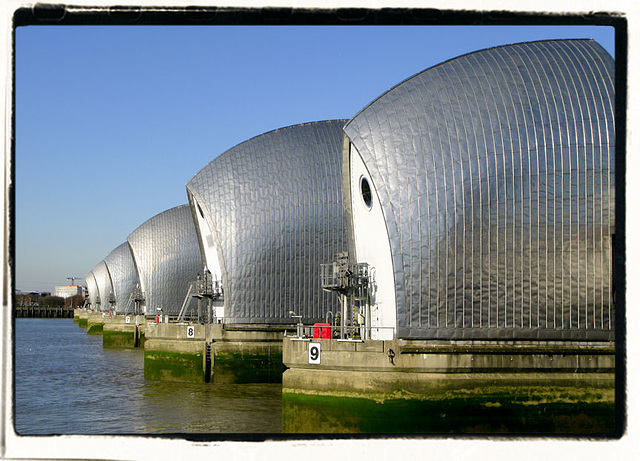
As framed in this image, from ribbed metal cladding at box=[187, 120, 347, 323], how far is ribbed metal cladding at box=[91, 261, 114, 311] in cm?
7691

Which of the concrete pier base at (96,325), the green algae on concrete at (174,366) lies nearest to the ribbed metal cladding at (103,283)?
the concrete pier base at (96,325)

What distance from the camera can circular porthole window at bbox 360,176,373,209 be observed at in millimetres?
29734

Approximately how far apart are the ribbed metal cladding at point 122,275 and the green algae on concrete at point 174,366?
5362 cm

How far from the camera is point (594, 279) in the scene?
26.0 metres

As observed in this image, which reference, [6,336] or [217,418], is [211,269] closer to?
[217,418]

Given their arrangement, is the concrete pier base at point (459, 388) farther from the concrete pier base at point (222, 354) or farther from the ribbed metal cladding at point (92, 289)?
the ribbed metal cladding at point (92, 289)

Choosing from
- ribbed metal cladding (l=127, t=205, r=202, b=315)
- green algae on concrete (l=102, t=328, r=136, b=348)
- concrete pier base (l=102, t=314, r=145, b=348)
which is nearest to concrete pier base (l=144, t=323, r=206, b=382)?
ribbed metal cladding (l=127, t=205, r=202, b=315)

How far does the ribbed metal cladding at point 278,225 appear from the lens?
43.3m

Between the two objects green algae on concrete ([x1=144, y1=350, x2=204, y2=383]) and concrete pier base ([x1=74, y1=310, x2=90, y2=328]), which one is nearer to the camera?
green algae on concrete ([x1=144, y1=350, x2=204, y2=383])

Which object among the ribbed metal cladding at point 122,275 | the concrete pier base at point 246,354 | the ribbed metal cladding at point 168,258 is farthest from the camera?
the ribbed metal cladding at point 122,275

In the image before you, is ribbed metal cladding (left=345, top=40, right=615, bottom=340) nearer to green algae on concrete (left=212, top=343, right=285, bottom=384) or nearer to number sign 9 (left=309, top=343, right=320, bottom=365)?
number sign 9 (left=309, top=343, right=320, bottom=365)

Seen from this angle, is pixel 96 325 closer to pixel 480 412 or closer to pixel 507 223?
pixel 507 223

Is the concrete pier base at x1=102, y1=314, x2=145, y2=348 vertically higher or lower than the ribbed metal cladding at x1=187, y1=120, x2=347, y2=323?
lower

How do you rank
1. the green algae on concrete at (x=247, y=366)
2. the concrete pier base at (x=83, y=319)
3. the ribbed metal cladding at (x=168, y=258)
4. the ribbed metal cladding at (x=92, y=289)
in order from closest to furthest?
the green algae on concrete at (x=247, y=366), the ribbed metal cladding at (x=168, y=258), the concrete pier base at (x=83, y=319), the ribbed metal cladding at (x=92, y=289)
